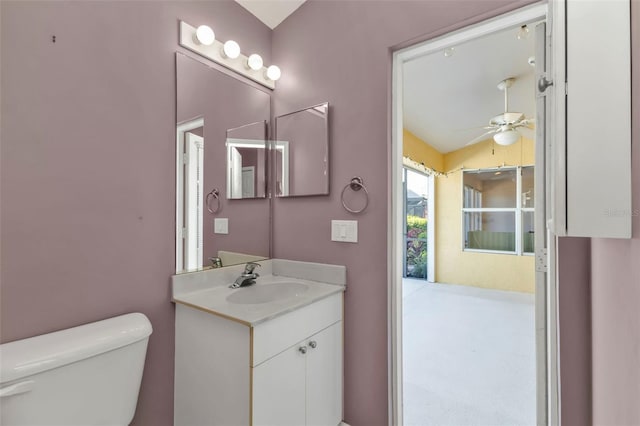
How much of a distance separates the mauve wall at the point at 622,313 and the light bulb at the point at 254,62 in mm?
1576

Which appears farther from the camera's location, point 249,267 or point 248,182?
point 248,182

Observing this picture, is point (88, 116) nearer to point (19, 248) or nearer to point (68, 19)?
point (68, 19)

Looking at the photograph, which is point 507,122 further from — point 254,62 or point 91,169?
point 91,169

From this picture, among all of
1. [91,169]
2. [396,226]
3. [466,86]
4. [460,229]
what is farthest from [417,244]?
[91,169]

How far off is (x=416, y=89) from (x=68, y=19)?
2.96 m

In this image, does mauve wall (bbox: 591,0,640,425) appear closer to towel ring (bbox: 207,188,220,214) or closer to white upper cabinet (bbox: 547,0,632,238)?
white upper cabinet (bbox: 547,0,632,238)

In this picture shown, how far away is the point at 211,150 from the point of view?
1.59 metres

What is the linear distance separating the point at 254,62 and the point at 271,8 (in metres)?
0.39

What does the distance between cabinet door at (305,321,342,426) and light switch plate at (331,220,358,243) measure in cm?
45

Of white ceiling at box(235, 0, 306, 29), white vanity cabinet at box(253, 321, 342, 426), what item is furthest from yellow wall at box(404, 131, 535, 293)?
white vanity cabinet at box(253, 321, 342, 426)

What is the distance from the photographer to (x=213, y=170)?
161 centimetres

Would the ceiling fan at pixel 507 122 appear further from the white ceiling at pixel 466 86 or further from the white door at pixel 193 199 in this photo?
the white door at pixel 193 199

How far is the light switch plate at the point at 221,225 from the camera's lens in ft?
5.32

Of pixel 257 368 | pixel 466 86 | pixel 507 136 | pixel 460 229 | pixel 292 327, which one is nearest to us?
pixel 257 368
